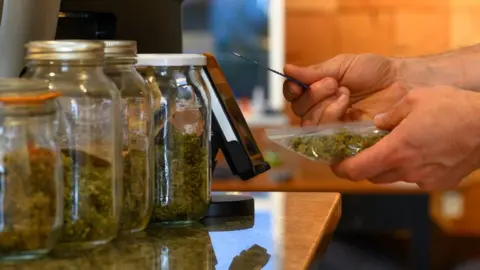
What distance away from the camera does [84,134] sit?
79 centimetres

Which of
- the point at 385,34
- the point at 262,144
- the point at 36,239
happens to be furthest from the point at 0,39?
the point at 385,34

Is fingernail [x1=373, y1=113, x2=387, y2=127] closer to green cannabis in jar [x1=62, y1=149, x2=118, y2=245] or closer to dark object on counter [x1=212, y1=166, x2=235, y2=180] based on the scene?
green cannabis in jar [x1=62, y1=149, x2=118, y2=245]

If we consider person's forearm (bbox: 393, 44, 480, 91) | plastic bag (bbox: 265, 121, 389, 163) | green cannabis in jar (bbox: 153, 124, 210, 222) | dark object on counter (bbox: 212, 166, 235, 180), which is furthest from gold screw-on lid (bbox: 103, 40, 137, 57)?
dark object on counter (bbox: 212, 166, 235, 180)

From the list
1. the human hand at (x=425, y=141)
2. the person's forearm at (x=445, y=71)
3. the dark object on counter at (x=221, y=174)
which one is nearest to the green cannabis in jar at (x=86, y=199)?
the human hand at (x=425, y=141)

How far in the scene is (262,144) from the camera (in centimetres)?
308

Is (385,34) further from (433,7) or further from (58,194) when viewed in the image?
(58,194)

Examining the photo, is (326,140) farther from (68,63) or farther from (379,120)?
(68,63)

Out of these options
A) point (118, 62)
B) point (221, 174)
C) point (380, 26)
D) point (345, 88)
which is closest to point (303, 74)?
point (345, 88)

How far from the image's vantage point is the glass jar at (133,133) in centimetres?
85

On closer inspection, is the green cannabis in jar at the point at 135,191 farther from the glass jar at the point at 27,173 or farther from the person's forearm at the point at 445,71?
the person's forearm at the point at 445,71

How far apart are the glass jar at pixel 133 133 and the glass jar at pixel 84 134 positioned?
43 mm

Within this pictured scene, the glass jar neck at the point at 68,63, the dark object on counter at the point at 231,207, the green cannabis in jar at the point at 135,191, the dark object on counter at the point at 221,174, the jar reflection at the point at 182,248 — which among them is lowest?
the dark object on counter at the point at 221,174

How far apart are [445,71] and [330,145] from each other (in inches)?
23.8

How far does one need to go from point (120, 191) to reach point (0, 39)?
21cm
